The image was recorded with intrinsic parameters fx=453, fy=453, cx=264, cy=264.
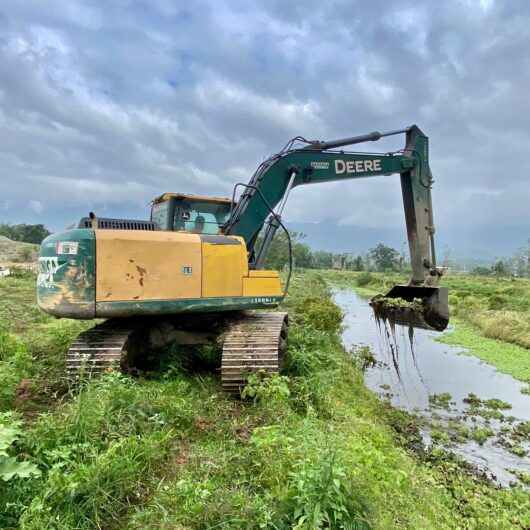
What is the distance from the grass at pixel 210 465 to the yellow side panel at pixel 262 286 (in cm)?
113

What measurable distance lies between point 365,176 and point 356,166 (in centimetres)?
25

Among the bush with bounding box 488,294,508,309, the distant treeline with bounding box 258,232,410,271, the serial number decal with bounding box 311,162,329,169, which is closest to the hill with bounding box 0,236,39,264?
the distant treeline with bounding box 258,232,410,271

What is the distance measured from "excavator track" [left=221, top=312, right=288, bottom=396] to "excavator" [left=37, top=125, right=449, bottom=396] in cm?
1

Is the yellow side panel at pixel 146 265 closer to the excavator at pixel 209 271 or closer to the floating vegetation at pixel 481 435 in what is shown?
the excavator at pixel 209 271

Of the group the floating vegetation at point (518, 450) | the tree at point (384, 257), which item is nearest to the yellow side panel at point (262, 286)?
the floating vegetation at point (518, 450)

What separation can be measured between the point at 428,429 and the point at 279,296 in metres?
2.98

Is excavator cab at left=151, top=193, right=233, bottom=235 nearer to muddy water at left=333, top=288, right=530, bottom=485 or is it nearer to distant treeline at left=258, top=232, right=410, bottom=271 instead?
muddy water at left=333, top=288, right=530, bottom=485

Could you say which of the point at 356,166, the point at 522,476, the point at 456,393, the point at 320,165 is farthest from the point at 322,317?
the point at 522,476

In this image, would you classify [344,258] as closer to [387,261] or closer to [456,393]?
[387,261]

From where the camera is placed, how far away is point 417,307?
261 inches

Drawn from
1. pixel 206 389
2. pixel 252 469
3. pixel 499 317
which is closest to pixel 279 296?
pixel 206 389

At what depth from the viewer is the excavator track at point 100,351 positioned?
15.8 ft

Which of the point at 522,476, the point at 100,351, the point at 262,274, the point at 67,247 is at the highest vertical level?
the point at 67,247

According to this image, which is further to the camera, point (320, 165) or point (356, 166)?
point (356, 166)
